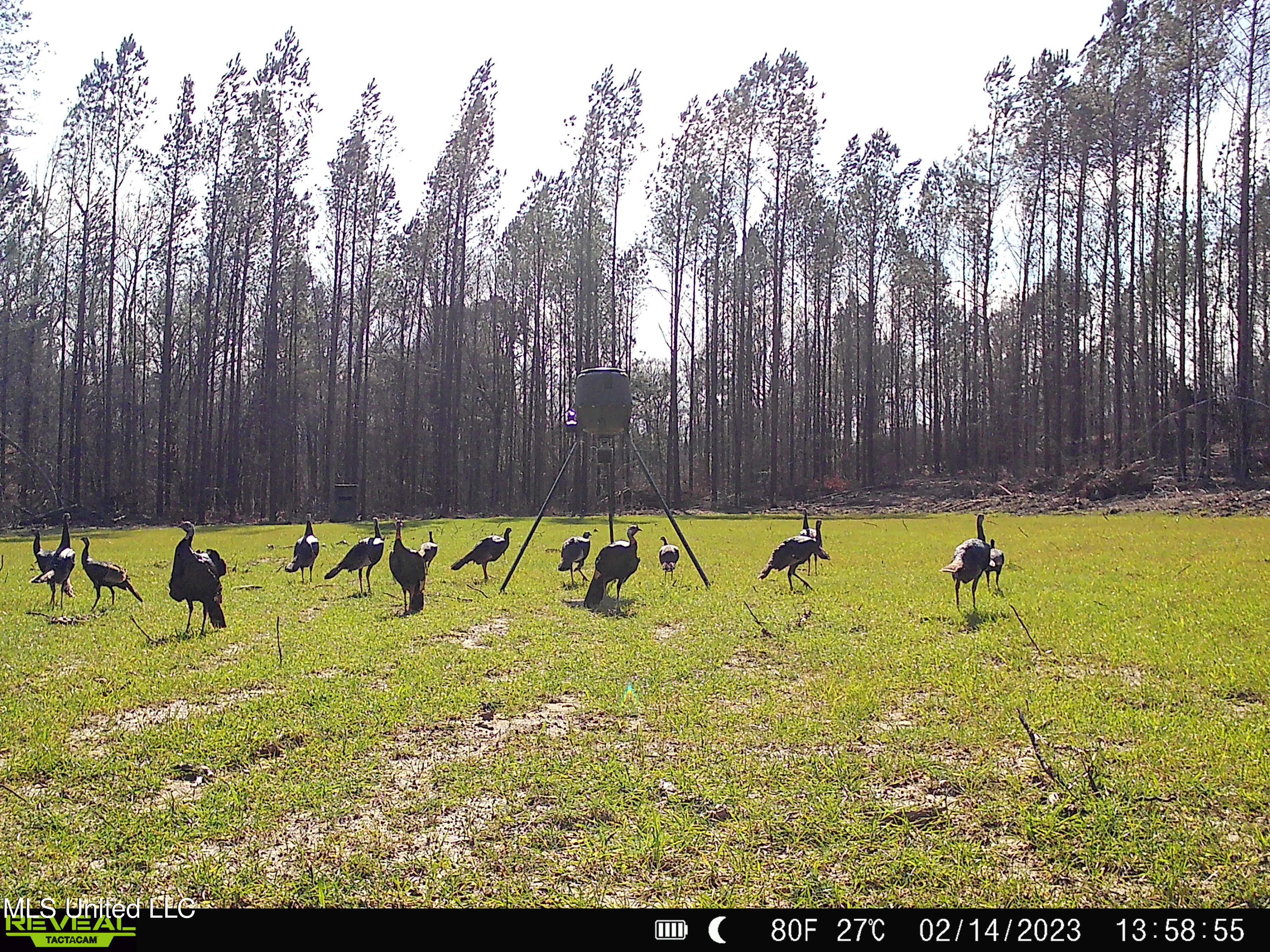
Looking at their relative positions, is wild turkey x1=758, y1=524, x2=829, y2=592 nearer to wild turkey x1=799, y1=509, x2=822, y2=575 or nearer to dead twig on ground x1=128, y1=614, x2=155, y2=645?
wild turkey x1=799, y1=509, x2=822, y2=575

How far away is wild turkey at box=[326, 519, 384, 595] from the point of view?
10117 millimetres

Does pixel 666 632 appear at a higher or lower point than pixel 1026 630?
lower

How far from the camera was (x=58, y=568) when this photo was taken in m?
9.13

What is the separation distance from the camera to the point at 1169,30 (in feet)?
86.3

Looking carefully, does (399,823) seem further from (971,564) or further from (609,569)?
(971,564)

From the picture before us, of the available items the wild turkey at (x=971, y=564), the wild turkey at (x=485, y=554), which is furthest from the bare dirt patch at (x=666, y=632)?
the wild turkey at (x=485, y=554)

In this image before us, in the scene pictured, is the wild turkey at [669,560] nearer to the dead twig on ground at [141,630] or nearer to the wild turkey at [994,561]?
the wild turkey at [994,561]

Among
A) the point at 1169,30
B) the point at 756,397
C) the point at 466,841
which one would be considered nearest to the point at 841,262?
the point at 756,397

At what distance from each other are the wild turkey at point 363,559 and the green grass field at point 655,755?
63.8 inches
